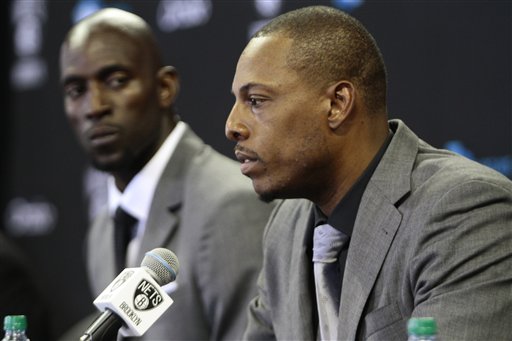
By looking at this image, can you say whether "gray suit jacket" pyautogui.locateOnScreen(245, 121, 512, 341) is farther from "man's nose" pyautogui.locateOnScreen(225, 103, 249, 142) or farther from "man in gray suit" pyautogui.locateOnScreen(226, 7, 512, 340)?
"man's nose" pyautogui.locateOnScreen(225, 103, 249, 142)

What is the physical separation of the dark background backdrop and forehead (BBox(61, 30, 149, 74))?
1.88 feet

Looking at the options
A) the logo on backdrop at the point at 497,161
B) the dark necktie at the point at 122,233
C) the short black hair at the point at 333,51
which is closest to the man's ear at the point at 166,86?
the dark necktie at the point at 122,233

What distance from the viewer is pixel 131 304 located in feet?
5.63

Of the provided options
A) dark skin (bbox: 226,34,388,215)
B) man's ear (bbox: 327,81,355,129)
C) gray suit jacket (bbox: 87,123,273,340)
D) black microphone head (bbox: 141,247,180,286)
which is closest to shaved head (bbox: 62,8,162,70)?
gray suit jacket (bbox: 87,123,273,340)

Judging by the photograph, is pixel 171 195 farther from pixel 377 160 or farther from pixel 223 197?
Result: pixel 377 160

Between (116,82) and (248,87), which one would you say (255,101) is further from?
(116,82)

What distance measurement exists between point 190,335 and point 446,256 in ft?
3.99

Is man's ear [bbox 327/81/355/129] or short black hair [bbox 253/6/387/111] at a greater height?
short black hair [bbox 253/6/387/111]

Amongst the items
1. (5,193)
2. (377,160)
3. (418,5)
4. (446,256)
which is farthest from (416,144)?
(5,193)

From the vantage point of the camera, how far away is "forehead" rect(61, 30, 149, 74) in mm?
3229

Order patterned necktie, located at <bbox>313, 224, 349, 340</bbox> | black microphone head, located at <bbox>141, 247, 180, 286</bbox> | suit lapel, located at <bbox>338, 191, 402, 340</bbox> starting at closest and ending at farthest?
black microphone head, located at <bbox>141, 247, 180, 286</bbox>
suit lapel, located at <bbox>338, 191, 402, 340</bbox>
patterned necktie, located at <bbox>313, 224, 349, 340</bbox>

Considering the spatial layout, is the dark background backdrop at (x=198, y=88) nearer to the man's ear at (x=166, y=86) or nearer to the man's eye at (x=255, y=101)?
the man's ear at (x=166, y=86)

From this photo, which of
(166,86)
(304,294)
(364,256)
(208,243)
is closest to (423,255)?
(364,256)

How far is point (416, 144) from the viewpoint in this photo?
7.28 feet
